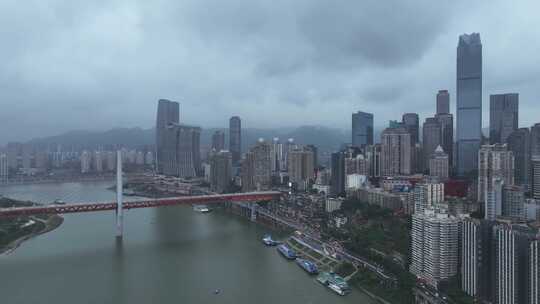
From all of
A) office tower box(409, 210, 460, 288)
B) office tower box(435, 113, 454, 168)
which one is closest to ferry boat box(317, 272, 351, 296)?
office tower box(409, 210, 460, 288)

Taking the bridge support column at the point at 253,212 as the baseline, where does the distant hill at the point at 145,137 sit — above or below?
above

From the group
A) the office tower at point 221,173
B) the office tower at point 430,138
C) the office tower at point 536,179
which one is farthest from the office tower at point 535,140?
the office tower at point 221,173

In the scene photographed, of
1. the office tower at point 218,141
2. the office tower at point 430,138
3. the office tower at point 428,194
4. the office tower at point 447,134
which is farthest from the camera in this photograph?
the office tower at point 218,141

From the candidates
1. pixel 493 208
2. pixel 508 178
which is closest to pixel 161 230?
pixel 493 208

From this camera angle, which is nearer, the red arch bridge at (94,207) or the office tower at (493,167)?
the red arch bridge at (94,207)

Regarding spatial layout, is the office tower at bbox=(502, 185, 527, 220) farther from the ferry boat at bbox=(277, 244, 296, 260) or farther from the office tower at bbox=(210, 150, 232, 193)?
the office tower at bbox=(210, 150, 232, 193)

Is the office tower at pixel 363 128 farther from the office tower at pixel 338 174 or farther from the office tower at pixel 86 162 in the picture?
the office tower at pixel 86 162

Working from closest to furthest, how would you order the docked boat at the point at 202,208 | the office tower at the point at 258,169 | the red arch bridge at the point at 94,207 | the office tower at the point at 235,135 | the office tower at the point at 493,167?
the red arch bridge at the point at 94,207, the office tower at the point at 493,167, the docked boat at the point at 202,208, the office tower at the point at 258,169, the office tower at the point at 235,135
